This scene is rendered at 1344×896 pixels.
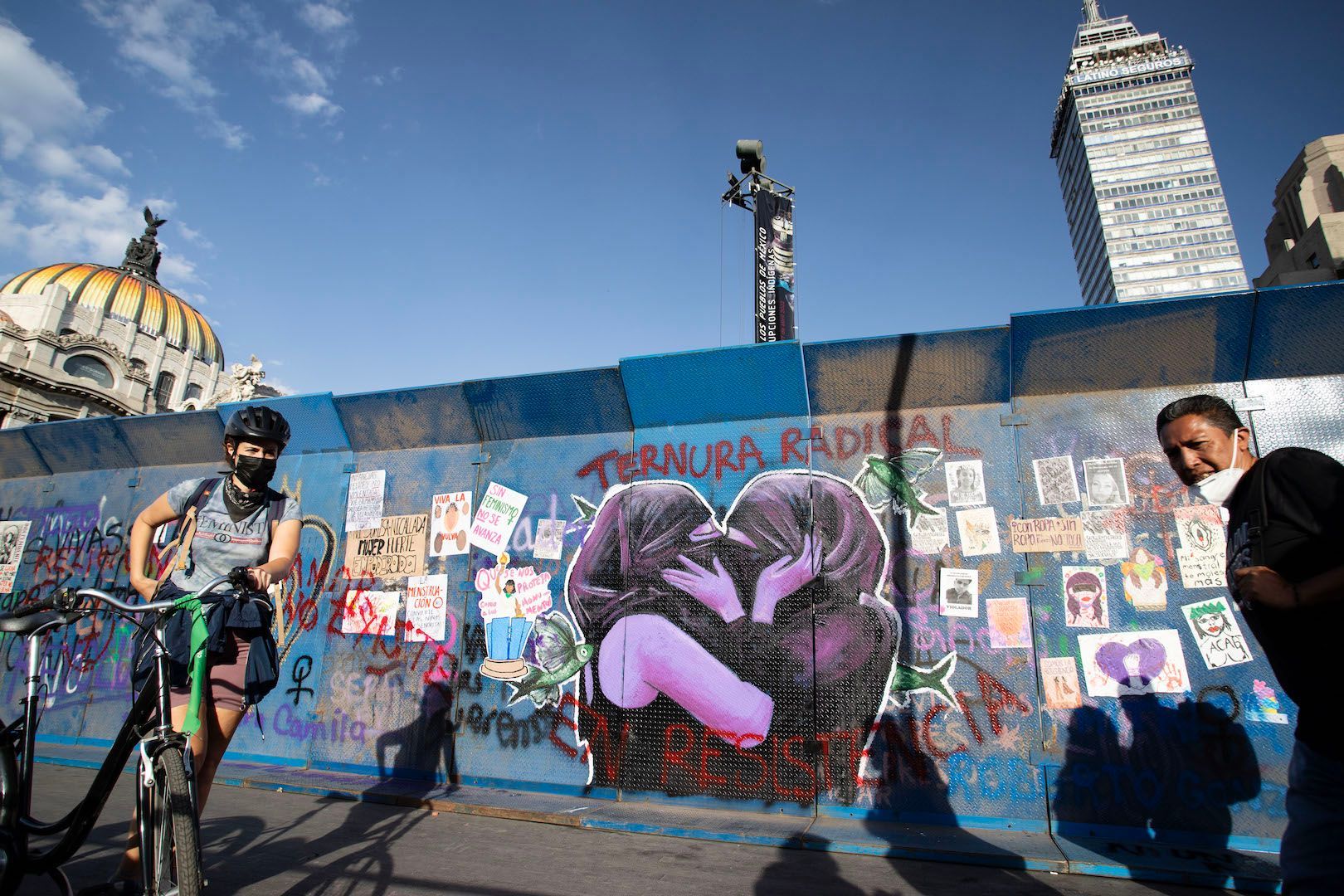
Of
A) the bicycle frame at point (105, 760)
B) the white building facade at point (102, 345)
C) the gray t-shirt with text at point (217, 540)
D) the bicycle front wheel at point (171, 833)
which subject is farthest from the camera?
the white building facade at point (102, 345)

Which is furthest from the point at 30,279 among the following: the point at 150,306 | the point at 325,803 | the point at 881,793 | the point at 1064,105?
the point at 1064,105

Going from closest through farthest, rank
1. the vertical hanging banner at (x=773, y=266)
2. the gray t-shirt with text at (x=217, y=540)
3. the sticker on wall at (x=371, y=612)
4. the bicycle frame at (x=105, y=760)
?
the bicycle frame at (x=105, y=760)
the gray t-shirt with text at (x=217, y=540)
the sticker on wall at (x=371, y=612)
the vertical hanging banner at (x=773, y=266)

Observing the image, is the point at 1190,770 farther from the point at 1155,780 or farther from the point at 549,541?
the point at 549,541

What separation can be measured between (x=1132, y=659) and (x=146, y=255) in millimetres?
90498

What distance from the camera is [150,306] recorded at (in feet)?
200

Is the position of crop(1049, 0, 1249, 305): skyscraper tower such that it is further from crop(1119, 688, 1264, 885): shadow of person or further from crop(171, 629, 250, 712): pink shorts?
crop(171, 629, 250, 712): pink shorts

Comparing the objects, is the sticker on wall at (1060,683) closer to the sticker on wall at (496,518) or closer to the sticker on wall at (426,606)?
the sticker on wall at (496,518)

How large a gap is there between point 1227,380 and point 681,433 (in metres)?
4.36

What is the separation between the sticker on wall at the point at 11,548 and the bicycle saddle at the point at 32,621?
8.71 m

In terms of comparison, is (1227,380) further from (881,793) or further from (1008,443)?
(881,793)

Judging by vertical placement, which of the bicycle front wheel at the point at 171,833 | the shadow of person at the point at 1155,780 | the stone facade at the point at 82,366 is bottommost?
the shadow of person at the point at 1155,780

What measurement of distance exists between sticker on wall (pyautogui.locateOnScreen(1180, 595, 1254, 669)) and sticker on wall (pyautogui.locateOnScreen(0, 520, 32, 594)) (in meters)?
13.1

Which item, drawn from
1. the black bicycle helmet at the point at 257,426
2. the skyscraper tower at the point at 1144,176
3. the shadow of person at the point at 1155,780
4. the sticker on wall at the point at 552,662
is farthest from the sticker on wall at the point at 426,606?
the skyscraper tower at the point at 1144,176

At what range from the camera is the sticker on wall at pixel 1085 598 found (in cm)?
469
